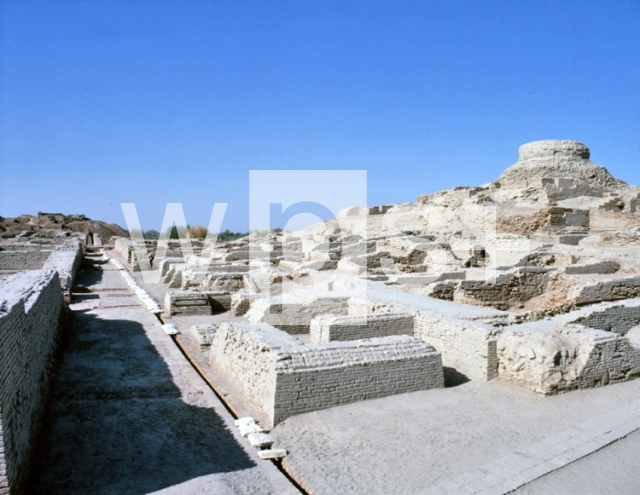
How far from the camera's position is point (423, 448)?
4176 millimetres

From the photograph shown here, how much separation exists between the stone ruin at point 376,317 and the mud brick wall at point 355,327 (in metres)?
0.02

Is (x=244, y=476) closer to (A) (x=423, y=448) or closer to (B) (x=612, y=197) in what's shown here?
(A) (x=423, y=448)

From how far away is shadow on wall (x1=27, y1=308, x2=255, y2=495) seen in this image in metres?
3.70

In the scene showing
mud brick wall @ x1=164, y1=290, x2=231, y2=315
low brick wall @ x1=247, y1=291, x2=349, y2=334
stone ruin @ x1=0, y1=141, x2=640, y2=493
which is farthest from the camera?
mud brick wall @ x1=164, y1=290, x2=231, y2=315

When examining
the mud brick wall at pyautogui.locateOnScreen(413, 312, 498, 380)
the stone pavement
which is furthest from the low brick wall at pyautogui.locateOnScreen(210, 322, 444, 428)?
the stone pavement

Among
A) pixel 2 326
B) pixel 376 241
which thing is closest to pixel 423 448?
pixel 2 326

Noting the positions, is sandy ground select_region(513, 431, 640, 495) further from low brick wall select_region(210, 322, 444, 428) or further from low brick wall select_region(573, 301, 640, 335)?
low brick wall select_region(573, 301, 640, 335)

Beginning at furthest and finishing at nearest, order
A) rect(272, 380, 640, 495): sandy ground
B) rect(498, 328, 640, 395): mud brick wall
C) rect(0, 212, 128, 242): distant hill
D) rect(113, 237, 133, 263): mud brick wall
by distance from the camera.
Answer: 1. rect(0, 212, 128, 242): distant hill
2. rect(113, 237, 133, 263): mud brick wall
3. rect(498, 328, 640, 395): mud brick wall
4. rect(272, 380, 640, 495): sandy ground

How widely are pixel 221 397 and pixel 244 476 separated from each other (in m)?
1.96

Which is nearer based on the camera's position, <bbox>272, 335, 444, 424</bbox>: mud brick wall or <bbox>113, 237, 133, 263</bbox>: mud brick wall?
<bbox>272, 335, 444, 424</bbox>: mud brick wall

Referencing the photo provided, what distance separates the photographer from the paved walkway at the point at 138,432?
3.63 m

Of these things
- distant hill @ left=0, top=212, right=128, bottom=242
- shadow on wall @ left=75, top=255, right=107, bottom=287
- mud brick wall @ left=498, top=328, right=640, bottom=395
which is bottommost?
mud brick wall @ left=498, top=328, right=640, bottom=395

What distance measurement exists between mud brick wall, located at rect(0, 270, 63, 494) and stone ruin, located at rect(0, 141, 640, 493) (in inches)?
0.9

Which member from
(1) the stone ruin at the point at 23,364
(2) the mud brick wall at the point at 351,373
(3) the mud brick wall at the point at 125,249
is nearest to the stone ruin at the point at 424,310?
(2) the mud brick wall at the point at 351,373
